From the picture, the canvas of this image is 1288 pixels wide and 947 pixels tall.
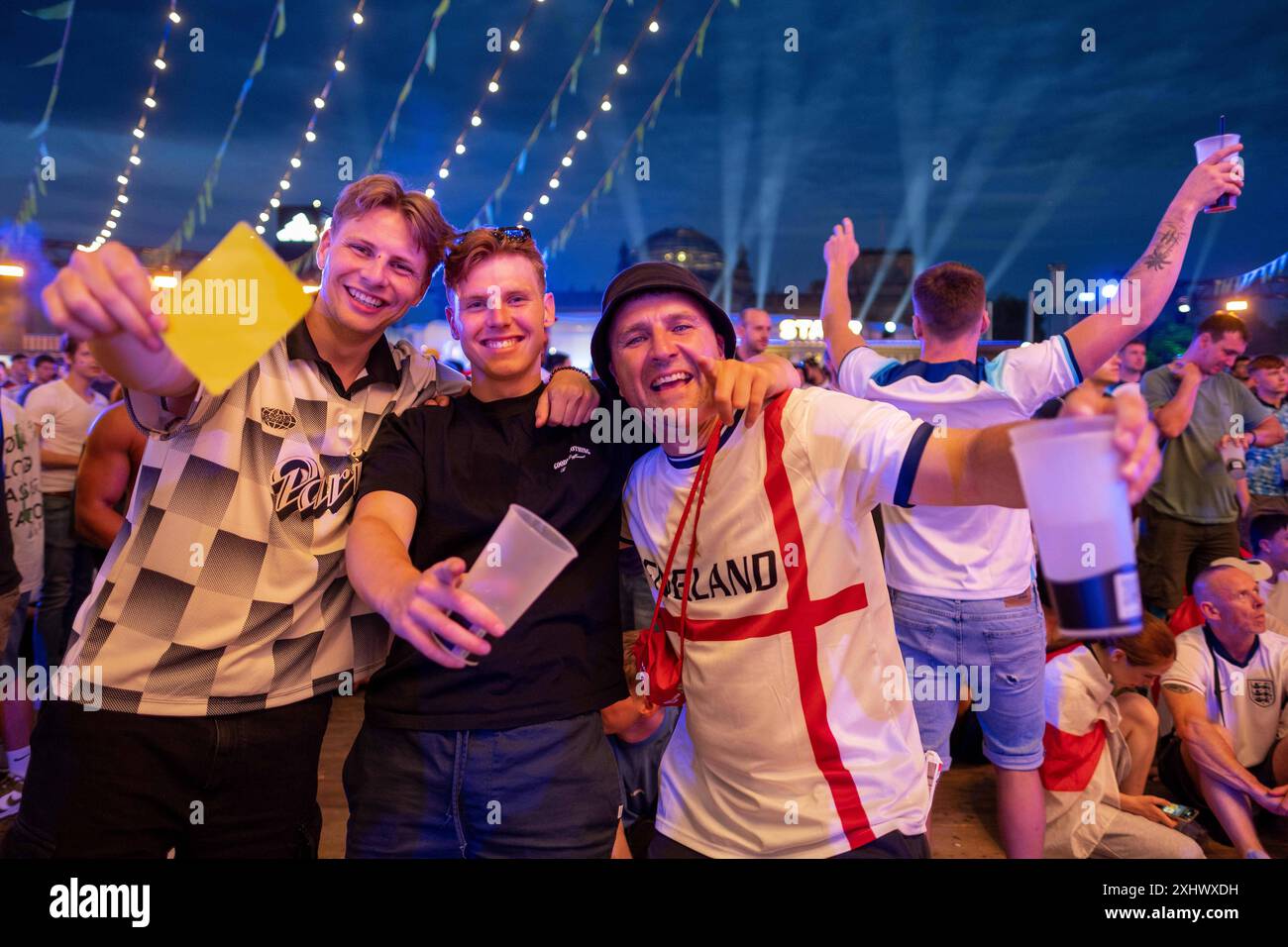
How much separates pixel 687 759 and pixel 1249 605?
3365 mm

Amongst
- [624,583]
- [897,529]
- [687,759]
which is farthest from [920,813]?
[624,583]

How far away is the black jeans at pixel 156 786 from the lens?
1.59 m

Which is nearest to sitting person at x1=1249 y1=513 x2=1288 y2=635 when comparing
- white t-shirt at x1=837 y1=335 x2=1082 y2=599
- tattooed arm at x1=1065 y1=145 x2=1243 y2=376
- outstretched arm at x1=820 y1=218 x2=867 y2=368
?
white t-shirt at x1=837 y1=335 x2=1082 y2=599

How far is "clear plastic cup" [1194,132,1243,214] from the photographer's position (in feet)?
8.35

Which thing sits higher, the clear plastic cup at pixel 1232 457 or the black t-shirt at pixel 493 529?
the clear plastic cup at pixel 1232 457

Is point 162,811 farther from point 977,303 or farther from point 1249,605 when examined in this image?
point 1249,605

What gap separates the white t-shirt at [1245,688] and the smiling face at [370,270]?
156 inches

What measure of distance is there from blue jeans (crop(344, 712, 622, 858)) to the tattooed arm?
237 centimetres

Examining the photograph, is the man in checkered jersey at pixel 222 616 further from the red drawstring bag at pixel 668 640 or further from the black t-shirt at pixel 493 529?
the red drawstring bag at pixel 668 640

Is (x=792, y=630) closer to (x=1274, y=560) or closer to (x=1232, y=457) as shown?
(x=1274, y=560)

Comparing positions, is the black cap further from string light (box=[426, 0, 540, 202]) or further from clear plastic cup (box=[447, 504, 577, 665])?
string light (box=[426, 0, 540, 202])

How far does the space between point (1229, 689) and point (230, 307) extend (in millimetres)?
4496

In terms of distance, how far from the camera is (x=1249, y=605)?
3.46m

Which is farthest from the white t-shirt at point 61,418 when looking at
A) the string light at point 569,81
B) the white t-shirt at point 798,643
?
the string light at point 569,81
